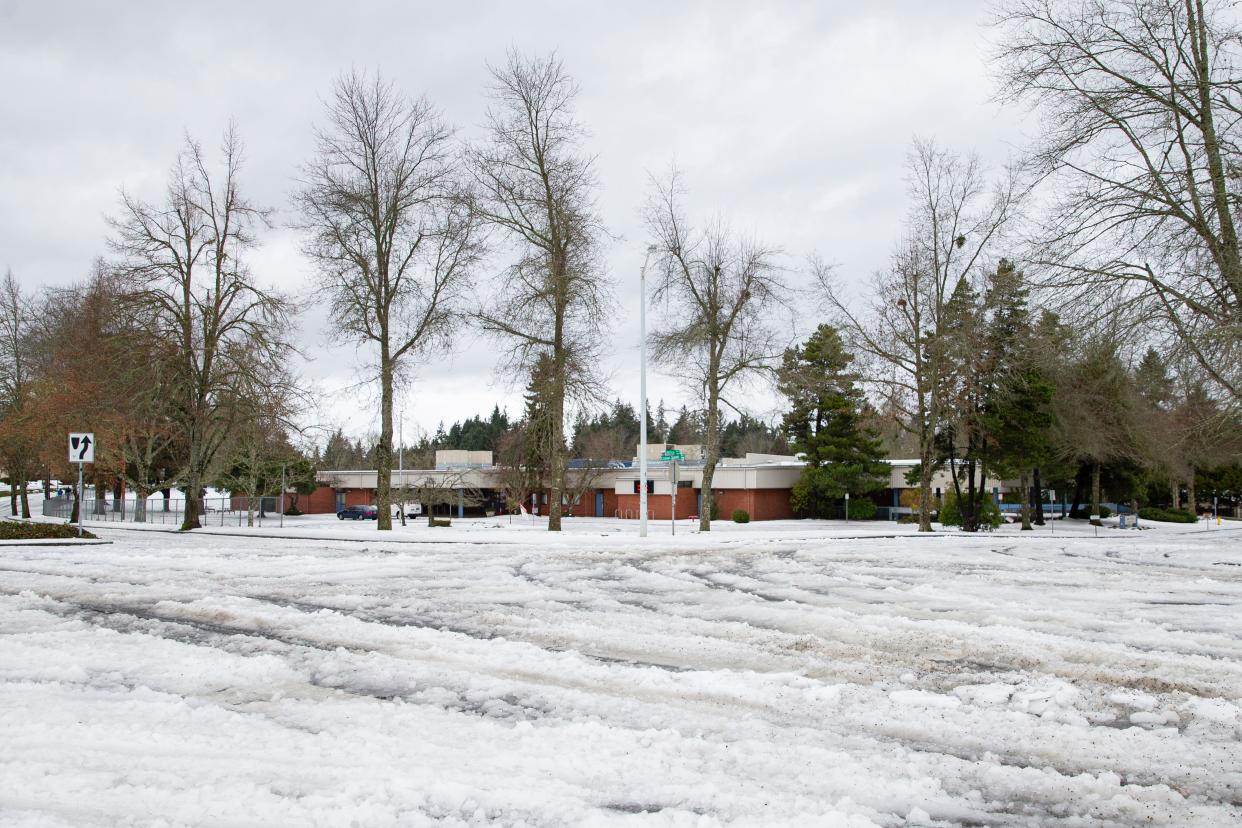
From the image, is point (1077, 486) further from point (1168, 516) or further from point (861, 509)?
point (861, 509)

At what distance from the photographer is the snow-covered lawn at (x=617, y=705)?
4.50m

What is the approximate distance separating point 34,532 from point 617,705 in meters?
23.8

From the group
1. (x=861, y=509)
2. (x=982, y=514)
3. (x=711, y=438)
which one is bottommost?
(x=861, y=509)

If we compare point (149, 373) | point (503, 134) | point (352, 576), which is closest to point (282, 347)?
point (149, 373)

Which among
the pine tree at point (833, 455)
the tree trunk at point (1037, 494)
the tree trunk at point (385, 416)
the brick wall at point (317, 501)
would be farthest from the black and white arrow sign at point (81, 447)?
the brick wall at point (317, 501)

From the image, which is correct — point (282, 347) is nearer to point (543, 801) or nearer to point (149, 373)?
point (149, 373)

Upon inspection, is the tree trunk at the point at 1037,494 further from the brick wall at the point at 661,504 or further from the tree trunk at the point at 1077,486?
the brick wall at the point at 661,504

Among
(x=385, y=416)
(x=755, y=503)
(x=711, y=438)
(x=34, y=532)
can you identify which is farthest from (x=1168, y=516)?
(x=34, y=532)

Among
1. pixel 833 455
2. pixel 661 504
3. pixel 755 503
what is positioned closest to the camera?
pixel 833 455

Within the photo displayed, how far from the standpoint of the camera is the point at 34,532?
2392 centimetres

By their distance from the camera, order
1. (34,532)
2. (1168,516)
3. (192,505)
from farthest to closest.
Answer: (1168,516)
(192,505)
(34,532)

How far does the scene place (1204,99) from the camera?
16812 millimetres

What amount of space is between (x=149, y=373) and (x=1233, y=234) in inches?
1291

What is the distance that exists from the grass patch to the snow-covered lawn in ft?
41.3
